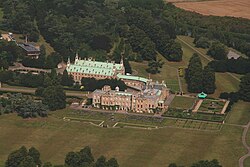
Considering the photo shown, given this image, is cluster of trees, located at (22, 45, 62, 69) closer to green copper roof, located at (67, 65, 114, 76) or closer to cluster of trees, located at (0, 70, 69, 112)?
green copper roof, located at (67, 65, 114, 76)

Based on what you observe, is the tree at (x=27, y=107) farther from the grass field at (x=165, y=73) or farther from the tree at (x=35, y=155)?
the grass field at (x=165, y=73)

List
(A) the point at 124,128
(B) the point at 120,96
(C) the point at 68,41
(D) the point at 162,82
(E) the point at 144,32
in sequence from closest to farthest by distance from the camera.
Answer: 1. (A) the point at 124,128
2. (B) the point at 120,96
3. (D) the point at 162,82
4. (C) the point at 68,41
5. (E) the point at 144,32

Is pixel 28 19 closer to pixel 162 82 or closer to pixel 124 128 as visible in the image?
pixel 162 82

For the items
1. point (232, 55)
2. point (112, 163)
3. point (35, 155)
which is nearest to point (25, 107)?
point (35, 155)

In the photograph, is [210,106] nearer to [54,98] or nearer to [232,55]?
[54,98]

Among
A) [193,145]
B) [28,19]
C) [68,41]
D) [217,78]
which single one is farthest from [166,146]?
[28,19]

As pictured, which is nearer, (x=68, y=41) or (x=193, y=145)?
(x=193, y=145)
